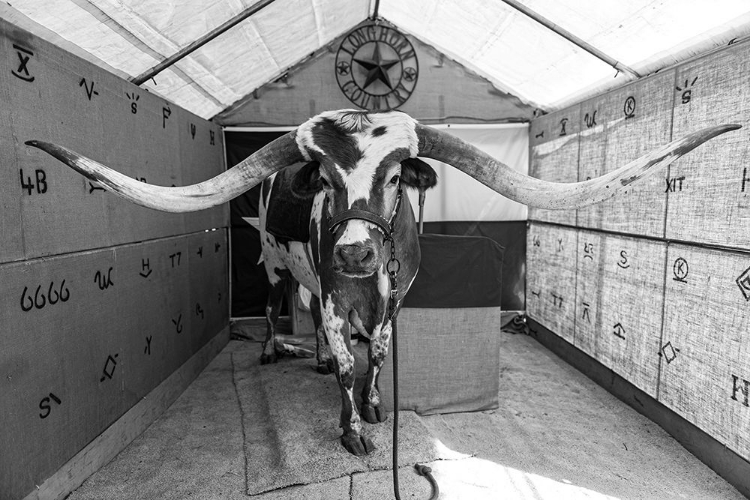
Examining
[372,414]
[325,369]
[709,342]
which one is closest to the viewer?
[709,342]

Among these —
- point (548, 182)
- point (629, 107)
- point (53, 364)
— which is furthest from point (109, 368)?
point (629, 107)

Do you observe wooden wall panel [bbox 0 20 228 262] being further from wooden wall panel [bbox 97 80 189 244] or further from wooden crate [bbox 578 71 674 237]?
wooden crate [bbox 578 71 674 237]

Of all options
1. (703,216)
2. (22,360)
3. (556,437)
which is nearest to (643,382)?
(556,437)

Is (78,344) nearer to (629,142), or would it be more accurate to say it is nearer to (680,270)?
(680,270)

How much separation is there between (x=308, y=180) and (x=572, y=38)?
226 centimetres

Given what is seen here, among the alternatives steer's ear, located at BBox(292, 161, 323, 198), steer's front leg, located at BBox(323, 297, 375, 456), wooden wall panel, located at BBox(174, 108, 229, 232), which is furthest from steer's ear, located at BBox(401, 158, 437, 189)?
wooden wall panel, located at BBox(174, 108, 229, 232)

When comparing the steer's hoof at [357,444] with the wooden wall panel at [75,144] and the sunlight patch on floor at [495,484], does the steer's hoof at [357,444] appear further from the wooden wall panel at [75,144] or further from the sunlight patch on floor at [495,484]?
the wooden wall panel at [75,144]

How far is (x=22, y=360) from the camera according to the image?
1.85 meters

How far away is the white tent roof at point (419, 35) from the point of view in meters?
2.41

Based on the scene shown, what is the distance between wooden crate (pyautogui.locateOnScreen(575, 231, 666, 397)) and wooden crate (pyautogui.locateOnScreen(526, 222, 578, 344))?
0.14 meters

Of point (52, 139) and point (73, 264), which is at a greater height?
point (52, 139)

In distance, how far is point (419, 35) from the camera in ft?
15.1

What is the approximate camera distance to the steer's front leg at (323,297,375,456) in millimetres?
2482

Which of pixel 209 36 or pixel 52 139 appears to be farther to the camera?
pixel 209 36
